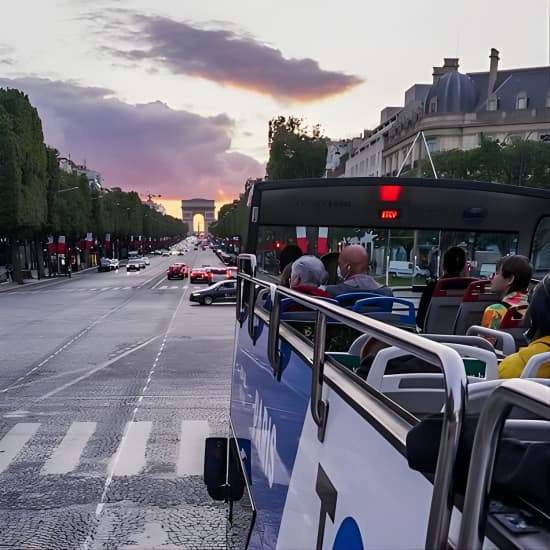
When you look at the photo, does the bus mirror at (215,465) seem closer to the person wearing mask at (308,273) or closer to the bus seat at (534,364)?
the person wearing mask at (308,273)

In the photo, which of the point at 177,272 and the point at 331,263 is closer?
the point at 331,263

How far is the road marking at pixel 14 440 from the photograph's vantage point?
9.28m

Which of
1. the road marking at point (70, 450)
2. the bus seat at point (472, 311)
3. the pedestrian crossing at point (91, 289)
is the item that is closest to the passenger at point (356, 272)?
the bus seat at point (472, 311)

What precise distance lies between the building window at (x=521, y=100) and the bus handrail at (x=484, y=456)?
75.0 m

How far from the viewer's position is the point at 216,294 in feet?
121

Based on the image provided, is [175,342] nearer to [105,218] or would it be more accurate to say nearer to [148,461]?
[148,461]

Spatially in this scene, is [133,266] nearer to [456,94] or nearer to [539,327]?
[456,94]

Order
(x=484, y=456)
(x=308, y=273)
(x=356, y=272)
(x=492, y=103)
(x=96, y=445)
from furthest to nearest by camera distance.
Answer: (x=492, y=103) < (x=96, y=445) < (x=356, y=272) < (x=308, y=273) < (x=484, y=456)

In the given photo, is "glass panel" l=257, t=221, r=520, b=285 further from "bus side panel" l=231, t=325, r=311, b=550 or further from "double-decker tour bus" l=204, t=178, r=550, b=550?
"bus side panel" l=231, t=325, r=311, b=550

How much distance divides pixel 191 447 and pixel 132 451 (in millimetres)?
765

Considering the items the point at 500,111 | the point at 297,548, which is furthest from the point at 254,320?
the point at 500,111

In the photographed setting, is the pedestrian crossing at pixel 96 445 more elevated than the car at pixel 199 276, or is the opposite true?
the pedestrian crossing at pixel 96 445

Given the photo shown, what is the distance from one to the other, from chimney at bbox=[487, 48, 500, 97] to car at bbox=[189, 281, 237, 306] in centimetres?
4660

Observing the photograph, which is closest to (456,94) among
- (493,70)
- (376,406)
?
(493,70)
